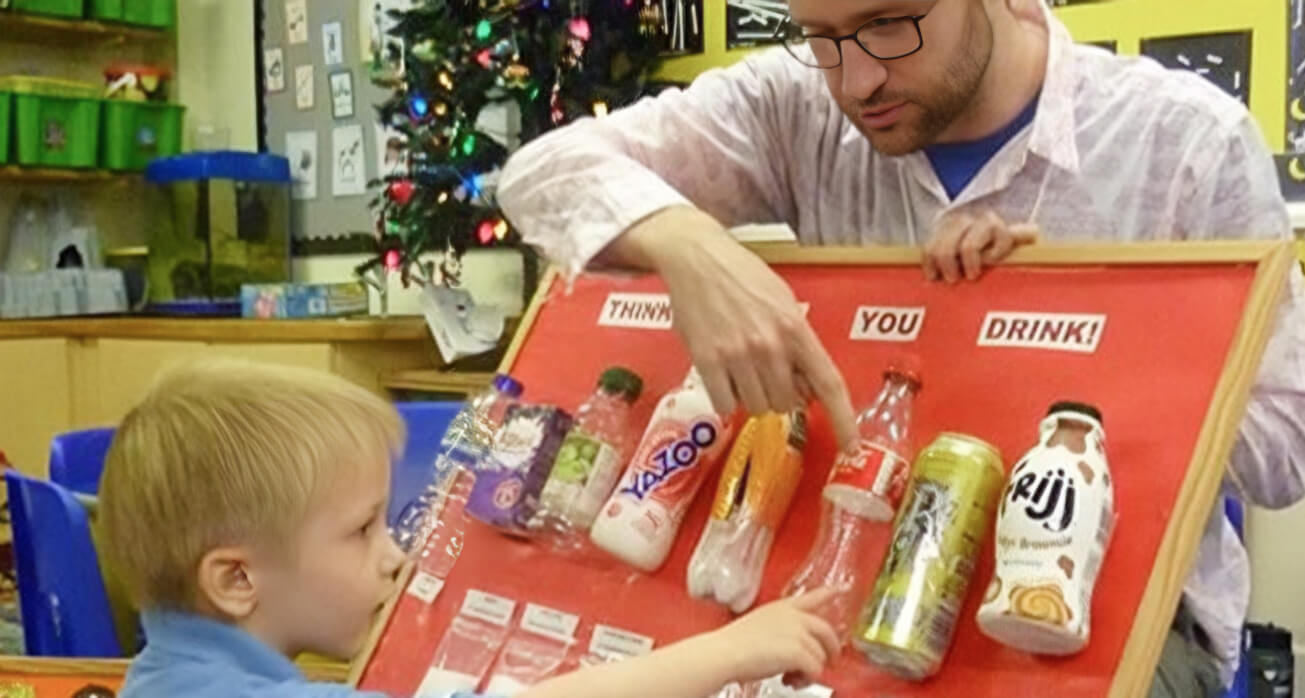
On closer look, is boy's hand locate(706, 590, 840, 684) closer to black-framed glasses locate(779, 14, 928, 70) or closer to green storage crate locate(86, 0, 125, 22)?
black-framed glasses locate(779, 14, 928, 70)

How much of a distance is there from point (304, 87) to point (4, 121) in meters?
0.85

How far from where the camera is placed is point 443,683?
4.33 ft

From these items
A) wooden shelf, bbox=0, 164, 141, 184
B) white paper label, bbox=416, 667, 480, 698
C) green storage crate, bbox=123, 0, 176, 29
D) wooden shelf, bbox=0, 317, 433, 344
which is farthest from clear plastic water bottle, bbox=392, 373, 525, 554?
green storage crate, bbox=123, 0, 176, 29

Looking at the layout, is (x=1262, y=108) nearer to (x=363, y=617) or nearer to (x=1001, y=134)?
(x=1001, y=134)

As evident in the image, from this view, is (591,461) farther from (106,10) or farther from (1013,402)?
(106,10)

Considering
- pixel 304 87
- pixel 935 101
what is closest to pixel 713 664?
pixel 935 101

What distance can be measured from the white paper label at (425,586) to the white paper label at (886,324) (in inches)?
18.6

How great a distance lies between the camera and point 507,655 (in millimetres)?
1300

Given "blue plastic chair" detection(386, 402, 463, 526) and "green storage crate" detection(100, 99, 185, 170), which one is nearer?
"blue plastic chair" detection(386, 402, 463, 526)

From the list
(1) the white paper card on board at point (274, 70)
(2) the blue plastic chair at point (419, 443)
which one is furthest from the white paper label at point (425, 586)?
(1) the white paper card on board at point (274, 70)

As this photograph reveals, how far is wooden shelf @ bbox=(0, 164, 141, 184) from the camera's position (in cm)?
425

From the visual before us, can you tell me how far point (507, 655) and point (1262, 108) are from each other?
2.00m

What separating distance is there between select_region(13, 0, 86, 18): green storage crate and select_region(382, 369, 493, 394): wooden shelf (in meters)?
1.67

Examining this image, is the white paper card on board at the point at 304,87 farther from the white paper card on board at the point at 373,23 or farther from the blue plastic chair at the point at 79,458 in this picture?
the blue plastic chair at the point at 79,458
